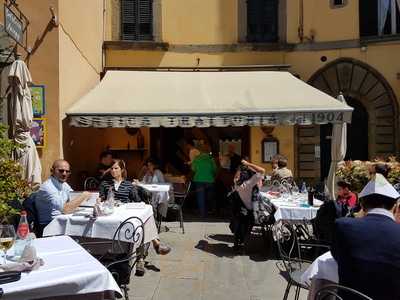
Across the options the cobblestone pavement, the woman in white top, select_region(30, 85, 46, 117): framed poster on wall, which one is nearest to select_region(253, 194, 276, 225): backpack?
the cobblestone pavement

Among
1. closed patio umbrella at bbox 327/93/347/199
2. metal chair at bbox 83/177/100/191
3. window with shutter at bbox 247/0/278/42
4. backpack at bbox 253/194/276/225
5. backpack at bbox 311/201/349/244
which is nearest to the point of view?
backpack at bbox 311/201/349/244

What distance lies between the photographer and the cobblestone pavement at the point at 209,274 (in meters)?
5.60

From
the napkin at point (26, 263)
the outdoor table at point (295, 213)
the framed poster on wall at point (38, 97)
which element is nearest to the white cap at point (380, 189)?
the napkin at point (26, 263)

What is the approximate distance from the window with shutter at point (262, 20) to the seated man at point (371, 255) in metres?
12.0

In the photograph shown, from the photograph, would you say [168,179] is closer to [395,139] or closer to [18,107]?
[18,107]

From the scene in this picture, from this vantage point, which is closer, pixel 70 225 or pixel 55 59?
pixel 70 225

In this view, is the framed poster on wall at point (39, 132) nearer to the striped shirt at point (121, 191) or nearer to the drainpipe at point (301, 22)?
the striped shirt at point (121, 191)

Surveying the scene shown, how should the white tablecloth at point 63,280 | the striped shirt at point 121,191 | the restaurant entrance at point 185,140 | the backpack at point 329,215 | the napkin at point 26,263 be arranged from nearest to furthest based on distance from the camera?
the white tablecloth at point 63,280, the napkin at point 26,263, the backpack at point 329,215, the striped shirt at point 121,191, the restaurant entrance at point 185,140

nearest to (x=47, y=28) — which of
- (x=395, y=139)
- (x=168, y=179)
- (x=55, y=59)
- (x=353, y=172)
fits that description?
(x=55, y=59)

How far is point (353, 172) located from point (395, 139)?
26.0 feet

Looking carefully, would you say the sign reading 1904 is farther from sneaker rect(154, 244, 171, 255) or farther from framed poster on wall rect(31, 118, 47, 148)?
sneaker rect(154, 244, 171, 255)

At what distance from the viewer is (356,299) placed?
2943 millimetres

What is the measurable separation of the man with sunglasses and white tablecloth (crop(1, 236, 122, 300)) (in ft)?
5.91

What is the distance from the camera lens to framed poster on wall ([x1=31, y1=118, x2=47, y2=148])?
9180mm
